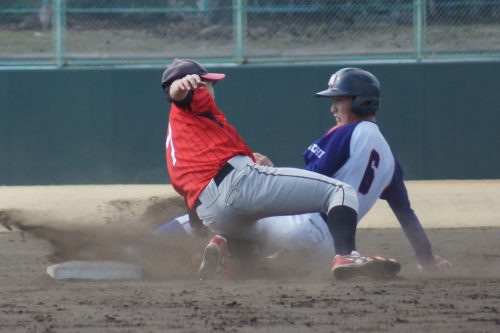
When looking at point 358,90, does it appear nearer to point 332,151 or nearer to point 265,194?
point 332,151

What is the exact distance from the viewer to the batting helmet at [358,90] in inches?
235

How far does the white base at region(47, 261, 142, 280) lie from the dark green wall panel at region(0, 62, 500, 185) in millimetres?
5617

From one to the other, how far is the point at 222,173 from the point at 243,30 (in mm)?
6317

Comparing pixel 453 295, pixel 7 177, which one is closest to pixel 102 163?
pixel 7 177

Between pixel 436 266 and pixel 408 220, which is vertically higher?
pixel 408 220

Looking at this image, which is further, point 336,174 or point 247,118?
point 247,118

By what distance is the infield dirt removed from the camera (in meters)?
4.16

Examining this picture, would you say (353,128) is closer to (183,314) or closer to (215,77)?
(215,77)

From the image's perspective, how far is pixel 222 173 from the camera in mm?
5340

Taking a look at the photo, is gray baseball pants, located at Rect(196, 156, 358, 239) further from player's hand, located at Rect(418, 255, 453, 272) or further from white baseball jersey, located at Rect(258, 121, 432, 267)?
player's hand, located at Rect(418, 255, 453, 272)

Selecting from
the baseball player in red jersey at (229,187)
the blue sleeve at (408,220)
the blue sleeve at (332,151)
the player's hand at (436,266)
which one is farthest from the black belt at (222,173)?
the player's hand at (436,266)

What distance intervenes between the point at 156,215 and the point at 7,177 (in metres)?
4.75

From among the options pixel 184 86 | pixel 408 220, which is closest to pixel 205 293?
pixel 184 86

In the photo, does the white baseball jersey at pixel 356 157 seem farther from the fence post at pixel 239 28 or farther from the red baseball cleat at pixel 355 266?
the fence post at pixel 239 28
